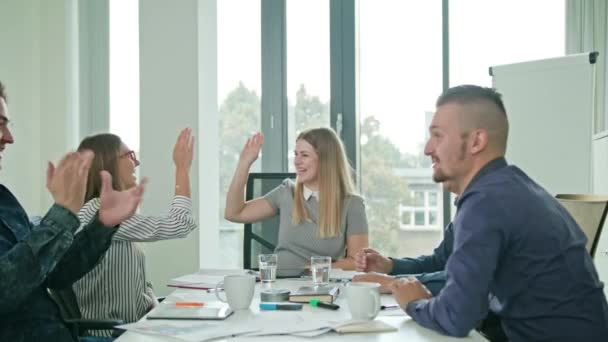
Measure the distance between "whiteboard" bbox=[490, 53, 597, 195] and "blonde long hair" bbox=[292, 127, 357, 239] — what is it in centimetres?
142

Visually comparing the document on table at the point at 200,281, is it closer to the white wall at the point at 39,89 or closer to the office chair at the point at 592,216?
the office chair at the point at 592,216

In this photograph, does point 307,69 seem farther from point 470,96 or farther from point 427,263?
point 470,96

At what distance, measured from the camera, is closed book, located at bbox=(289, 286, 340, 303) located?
4.98 ft

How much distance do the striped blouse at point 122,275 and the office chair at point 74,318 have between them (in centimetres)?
8

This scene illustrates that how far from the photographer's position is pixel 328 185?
2615mm

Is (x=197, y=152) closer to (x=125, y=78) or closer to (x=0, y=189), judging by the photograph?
(x=125, y=78)

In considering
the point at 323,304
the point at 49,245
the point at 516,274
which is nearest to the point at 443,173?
the point at 516,274

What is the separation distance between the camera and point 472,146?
4.86 feet

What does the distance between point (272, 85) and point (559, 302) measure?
2696 millimetres

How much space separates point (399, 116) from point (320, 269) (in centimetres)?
226

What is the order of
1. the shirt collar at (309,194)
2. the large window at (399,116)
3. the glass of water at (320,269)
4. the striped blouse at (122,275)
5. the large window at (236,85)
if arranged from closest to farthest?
the glass of water at (320,269)
the striped blouse at (122,275)
the shirt collar at (309,194)
the large window at (236,85)
the large window at (399,116)

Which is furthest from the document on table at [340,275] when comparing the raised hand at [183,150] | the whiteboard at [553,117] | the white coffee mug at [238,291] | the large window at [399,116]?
the whiteboard at [553,117]

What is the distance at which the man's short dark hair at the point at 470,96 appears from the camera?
1.51m

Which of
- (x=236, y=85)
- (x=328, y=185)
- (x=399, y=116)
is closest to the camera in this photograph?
(x=328, y=185)
